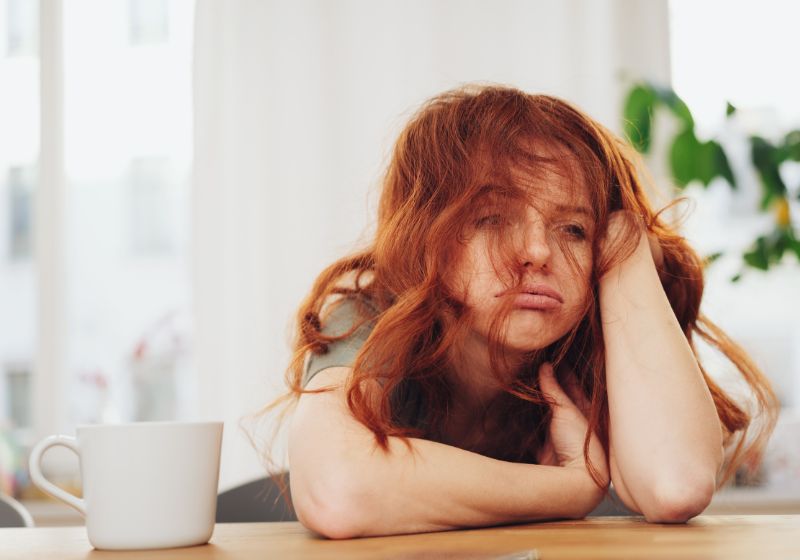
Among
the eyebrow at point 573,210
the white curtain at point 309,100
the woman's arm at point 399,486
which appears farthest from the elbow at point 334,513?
the white curtain at point 309,100

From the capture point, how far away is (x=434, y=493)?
2.54 ft

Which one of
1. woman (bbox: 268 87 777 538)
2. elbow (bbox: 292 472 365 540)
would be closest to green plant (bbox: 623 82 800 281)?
woman (bbox: 268 87 777 538)

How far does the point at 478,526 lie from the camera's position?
2.62ft

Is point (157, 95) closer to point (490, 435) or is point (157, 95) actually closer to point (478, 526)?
point (490, 435)

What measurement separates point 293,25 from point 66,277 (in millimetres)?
938

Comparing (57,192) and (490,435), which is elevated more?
(57,192)

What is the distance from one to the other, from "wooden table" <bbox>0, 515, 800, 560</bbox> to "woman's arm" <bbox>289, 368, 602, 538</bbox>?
0.02m

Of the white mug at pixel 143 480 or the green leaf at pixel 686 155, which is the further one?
the green leaf at pixel 686 155

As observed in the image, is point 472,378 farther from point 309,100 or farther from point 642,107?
point 309,100

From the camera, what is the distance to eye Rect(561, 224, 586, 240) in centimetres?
99

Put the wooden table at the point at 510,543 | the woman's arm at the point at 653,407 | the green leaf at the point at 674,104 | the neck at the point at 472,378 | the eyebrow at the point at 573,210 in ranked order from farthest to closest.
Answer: the green leaf at the point at 674,104, the neck at the point at 472,378, the eyebrow at the point at 573,210, the woman's arm at the point at 653,407, the wooden table at the point at 510,543

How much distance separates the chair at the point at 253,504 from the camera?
3.73 feet

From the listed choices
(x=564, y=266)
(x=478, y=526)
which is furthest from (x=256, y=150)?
(x=478, y=526)

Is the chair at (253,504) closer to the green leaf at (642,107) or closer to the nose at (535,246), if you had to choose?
the nose at (535,246)
